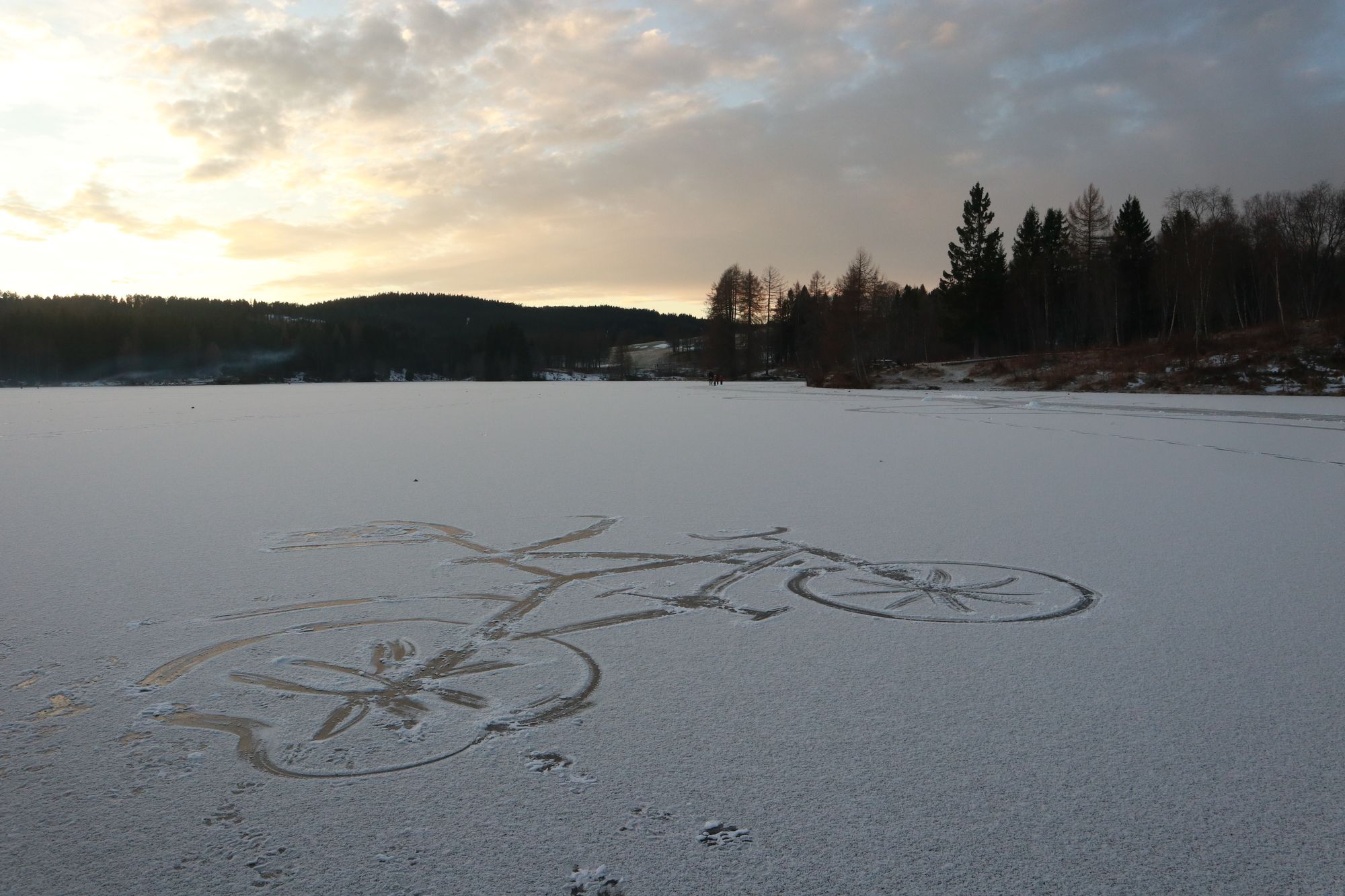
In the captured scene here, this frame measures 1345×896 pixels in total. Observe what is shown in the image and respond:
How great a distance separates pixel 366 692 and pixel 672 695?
103 centimetres

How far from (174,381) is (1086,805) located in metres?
98.1

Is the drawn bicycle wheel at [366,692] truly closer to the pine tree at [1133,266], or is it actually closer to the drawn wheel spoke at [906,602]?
the drawn wheel spoke at [906,602]

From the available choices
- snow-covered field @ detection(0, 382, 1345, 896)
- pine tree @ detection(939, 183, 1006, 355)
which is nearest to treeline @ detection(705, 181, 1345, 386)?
pine tree @ detection(939, 183, 1006, 355)

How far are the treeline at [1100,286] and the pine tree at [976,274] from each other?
3.1 inches

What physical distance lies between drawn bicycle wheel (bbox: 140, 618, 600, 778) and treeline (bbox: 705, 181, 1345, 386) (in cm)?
3836

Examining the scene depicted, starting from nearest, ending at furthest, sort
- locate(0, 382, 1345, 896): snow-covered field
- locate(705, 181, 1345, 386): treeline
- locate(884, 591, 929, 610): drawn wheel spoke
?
locate(0, 382, 1345, 896): snow-covered field
locate(884, 591, 929, 610): drawn wheel spoke
locate(705, 181, 1345, 386): treeline

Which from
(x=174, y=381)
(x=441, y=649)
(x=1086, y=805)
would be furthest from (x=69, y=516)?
(x=174, y=381)

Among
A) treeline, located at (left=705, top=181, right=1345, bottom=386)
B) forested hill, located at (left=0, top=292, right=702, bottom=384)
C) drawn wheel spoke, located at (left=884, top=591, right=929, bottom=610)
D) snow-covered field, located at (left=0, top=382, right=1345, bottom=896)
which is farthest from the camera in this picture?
forested hill, located at (left=0, top=292, right=702, bottom=384)

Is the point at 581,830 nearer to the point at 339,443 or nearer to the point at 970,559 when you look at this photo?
the point at 970,559

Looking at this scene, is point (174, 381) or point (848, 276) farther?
point (174, 381)

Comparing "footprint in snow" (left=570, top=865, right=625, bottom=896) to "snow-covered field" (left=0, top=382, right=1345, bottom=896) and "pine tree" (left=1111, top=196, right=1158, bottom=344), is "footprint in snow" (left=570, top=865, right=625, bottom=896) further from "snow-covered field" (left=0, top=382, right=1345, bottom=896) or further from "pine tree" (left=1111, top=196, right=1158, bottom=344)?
"pine tree" (left=1111, top=196, right=1158, bottom=344)

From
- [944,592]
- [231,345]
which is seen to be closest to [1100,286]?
[944,592]

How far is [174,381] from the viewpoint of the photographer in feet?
279

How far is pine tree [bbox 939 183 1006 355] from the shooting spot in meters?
59.6
